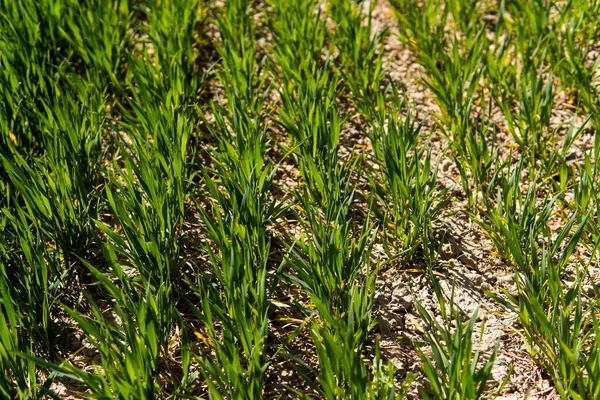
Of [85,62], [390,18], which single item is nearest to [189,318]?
[85,62]

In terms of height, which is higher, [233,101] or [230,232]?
[233,101]

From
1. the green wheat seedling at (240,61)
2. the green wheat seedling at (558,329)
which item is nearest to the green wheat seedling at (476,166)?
the green wheat seedling at (558,329)

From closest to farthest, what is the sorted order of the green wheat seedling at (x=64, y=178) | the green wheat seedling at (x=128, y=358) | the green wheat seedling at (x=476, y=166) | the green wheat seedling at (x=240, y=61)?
the green wheat seedling at (x=128, y=358), the green wheat seedling at (x=64, y=178), the green wheat seedling at (x=476, y=166), the green wheat seedling at (x=240, y=61)

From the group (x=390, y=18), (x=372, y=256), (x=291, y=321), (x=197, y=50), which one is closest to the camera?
(x=291, y=321)

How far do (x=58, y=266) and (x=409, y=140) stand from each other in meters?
1.13

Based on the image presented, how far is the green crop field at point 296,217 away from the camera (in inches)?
71.0

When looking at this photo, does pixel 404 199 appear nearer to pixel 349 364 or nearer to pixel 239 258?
pixel 239 258

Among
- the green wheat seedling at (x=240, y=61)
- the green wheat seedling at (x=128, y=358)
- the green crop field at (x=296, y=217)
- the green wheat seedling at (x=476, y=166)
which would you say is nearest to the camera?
the green wheat seedling at (x=128, y=358)

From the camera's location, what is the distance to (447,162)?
262cm

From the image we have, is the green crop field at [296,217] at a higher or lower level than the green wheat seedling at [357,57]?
lower

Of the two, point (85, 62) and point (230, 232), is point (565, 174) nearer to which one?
point (230, 232)

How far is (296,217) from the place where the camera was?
2238 millimetres

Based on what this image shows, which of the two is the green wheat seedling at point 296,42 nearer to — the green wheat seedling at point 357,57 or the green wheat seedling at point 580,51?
the green wheat seedling at point 357,57

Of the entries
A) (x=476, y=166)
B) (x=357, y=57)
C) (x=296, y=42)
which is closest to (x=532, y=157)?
(x=476, y=166)
